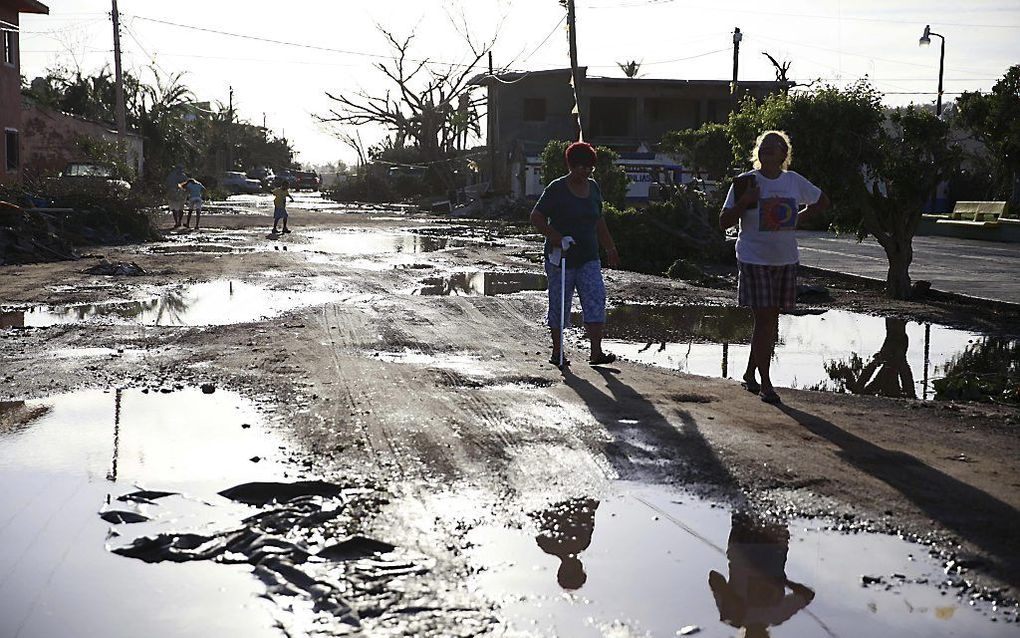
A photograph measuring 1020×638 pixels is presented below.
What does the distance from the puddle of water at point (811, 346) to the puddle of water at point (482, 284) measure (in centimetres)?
254

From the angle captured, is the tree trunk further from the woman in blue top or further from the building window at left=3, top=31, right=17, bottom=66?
the building window at left=3, top=31, right=17, bottom=66

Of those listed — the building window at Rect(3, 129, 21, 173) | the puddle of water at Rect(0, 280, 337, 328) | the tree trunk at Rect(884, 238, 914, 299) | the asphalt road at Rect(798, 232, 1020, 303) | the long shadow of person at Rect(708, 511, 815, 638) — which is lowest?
the long shadow of person at Rect(708, 511, 815, 638)

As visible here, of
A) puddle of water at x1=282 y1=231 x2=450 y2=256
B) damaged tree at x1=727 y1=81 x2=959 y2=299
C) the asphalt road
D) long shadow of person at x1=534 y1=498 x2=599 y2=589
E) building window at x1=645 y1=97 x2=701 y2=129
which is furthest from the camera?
building window at x1=645 y1=97 x2=701 y2=129

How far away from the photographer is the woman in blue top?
9.16m

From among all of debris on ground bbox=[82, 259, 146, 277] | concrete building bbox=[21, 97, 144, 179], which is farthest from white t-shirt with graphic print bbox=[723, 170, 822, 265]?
concrete building bbox=[21, 97, 144, 179]

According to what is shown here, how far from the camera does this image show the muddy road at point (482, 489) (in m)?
4.06

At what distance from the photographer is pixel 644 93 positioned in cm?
5903

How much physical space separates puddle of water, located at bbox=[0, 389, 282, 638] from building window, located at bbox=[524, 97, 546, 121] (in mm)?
55402

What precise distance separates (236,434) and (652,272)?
13831 mm

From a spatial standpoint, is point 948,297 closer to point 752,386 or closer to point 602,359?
point 602,359

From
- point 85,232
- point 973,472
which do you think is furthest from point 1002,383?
point 85,232

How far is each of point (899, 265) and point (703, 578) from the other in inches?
471

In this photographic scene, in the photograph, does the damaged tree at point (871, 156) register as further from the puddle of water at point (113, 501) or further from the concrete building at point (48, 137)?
the concrete building at point (48, 137)

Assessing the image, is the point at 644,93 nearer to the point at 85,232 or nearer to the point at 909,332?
the point at 85,232
